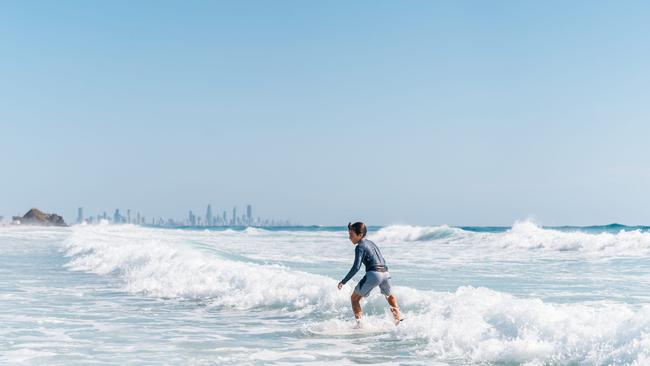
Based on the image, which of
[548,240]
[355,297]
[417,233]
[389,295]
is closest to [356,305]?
[355,297]

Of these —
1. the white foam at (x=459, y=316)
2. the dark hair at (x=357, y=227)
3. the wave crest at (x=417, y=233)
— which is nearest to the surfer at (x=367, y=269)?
the dark hair at (x=357, y=227)

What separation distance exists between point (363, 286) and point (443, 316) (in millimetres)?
1382

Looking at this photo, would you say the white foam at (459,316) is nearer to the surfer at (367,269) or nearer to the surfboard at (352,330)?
the surfboard at (352,330)

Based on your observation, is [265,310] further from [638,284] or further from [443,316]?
[638,284]

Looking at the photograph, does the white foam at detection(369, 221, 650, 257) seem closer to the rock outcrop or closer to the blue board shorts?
the blue board shorts

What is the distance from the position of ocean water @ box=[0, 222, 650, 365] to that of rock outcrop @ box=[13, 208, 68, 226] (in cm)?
10763

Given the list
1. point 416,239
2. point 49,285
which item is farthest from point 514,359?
point 416,239

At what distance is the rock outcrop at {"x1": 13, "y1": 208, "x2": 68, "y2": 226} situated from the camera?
122750mm

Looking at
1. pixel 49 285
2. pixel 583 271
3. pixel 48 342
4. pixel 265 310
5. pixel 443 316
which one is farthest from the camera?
pixel 583 271

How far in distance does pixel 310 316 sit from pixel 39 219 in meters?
122

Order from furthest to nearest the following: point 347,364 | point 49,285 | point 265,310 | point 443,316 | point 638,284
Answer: point 49,285
point 638,284
point 265,310
point 443,316
point 347,364

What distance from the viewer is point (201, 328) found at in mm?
11375

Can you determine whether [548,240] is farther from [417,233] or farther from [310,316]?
[310,316]

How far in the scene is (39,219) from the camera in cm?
12325
